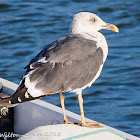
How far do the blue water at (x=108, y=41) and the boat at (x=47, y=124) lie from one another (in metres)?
2.20

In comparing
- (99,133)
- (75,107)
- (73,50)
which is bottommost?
(75,107)

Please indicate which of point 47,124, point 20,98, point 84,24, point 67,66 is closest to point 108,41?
point 47,124

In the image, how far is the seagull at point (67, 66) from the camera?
171 inches

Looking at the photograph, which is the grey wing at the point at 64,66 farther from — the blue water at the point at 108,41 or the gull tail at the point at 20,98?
the blue water at the point at 108,41

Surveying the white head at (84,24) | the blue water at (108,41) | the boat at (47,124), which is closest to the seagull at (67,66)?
the white head at (84,24)

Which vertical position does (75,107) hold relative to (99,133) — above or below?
below

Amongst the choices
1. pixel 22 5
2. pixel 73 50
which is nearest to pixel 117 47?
pixel 22 5

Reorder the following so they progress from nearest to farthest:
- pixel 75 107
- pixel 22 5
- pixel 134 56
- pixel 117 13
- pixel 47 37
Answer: pixel 75 107 → pixel 134 56 → pixel 47 37 → pixel 117 13 → pixel 22 5

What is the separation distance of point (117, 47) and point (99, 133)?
5303 millimetres

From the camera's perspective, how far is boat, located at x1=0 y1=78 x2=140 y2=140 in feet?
14.2

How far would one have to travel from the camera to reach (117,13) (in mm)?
11125

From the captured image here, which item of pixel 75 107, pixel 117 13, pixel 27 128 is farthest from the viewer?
pixel 117 13

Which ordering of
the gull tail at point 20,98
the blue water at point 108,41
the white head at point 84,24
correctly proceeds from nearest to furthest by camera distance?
the gull tail at point 20,98
the white head at point 84,24
the blue water at point 108,41

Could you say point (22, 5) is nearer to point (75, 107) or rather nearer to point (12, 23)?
point (12, 23)
